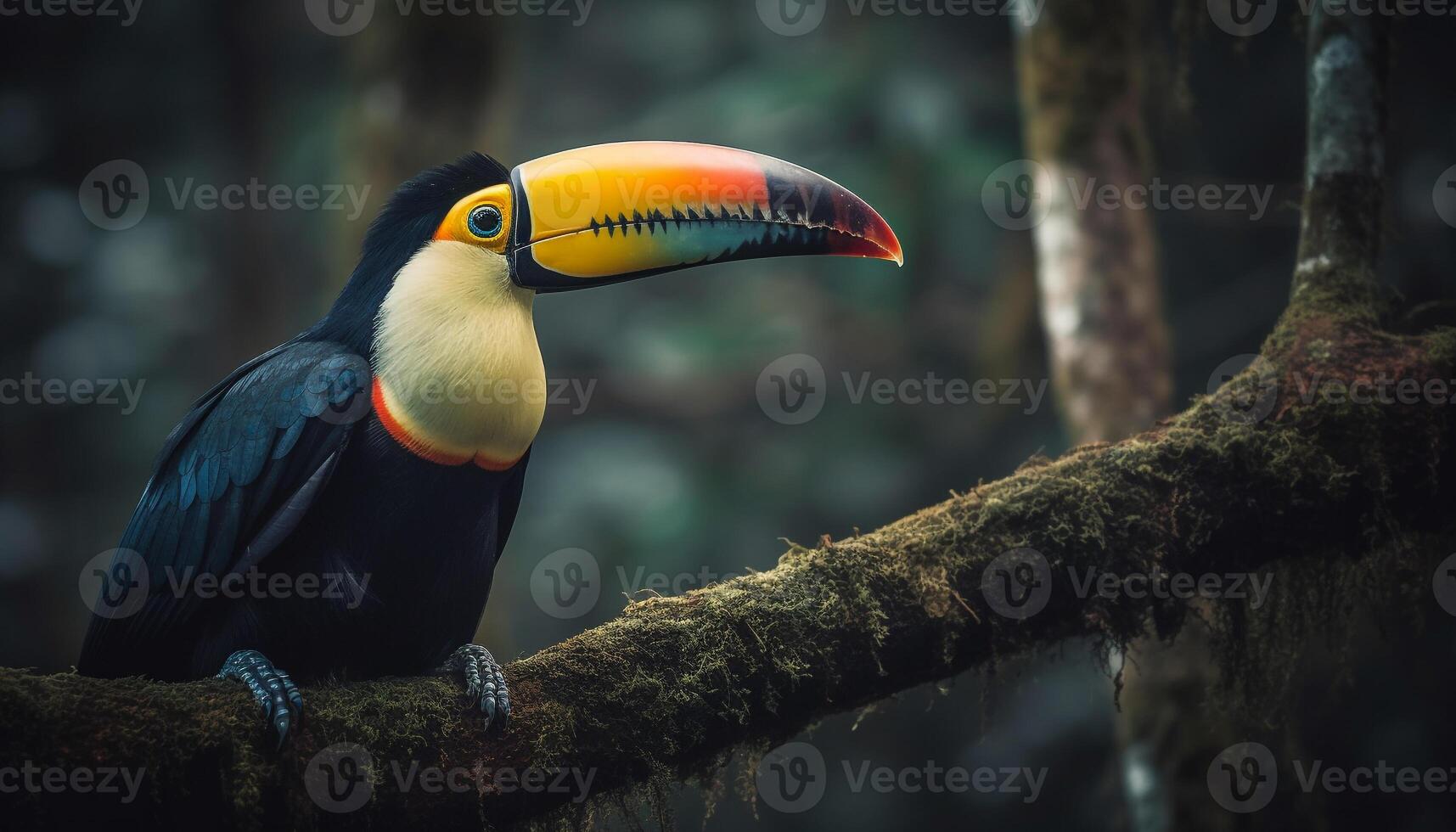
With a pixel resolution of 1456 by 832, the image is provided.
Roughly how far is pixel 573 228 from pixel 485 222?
10.3 inches

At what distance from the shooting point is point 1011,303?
338 inches

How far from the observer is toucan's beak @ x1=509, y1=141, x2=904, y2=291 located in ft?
11.3

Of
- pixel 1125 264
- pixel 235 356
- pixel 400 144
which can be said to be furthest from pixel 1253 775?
pixel 235 356

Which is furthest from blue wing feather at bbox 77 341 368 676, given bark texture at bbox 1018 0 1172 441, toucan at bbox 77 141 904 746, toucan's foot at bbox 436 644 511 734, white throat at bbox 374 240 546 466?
bark texture at bbox 1018 0 1172 441

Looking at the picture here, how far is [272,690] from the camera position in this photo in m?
2.64

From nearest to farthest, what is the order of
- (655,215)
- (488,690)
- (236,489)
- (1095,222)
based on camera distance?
(488,690) → (236,489) → (655,215) → (1095,222)

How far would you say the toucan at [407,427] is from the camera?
312 centimetres

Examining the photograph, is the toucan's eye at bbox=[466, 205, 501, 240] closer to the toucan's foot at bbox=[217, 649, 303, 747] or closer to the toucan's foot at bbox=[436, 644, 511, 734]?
the toucan's foot at bbox=[436, 644, 511, 734]

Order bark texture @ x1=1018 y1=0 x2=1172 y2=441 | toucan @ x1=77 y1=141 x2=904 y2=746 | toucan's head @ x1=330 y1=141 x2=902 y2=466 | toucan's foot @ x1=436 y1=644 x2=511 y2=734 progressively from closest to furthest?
toucan's foot @ x1=436 y1=644 x2=511 y2=734 → toucan @ x1=77 y1=141 x2=904 y2=746 → toucan's head @ x1=330 y1=141 x2=902 y2=466 → bark texture @ x1=1018 y1=0 x2=1172 y2=441

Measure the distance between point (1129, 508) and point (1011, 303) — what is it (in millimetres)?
5687

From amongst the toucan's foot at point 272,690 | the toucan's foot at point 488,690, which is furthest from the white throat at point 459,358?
the toucan's foot at point 272,690

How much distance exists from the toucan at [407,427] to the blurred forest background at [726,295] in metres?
3.78

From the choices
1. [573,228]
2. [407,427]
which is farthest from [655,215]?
[407,427]

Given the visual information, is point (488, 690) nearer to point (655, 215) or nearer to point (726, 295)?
point (655, 215)
